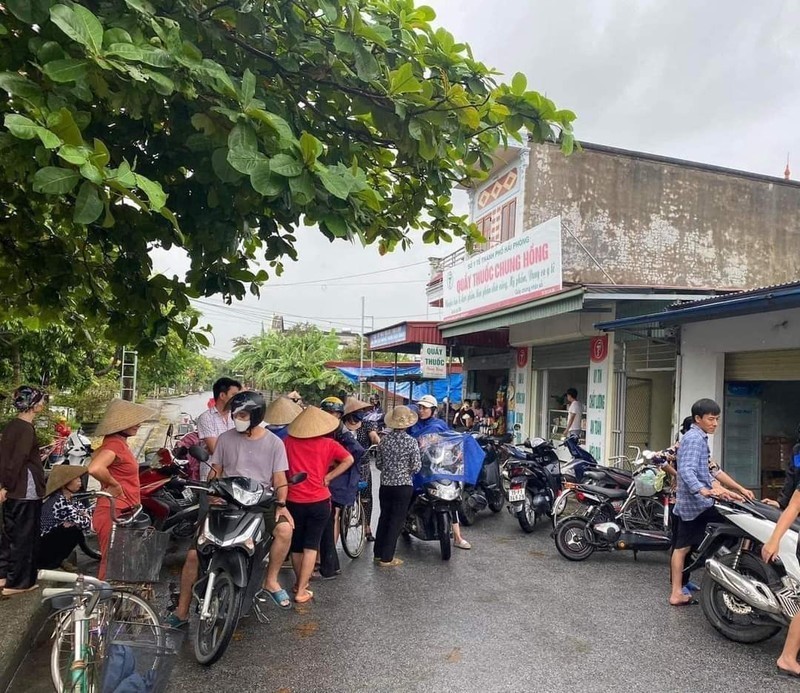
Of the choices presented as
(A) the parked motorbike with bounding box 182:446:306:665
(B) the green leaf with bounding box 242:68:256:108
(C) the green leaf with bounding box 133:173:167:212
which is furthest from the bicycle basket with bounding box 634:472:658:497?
(C) the green leaf with bounding box 133:173:167:212

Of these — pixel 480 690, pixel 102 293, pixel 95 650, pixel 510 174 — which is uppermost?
pixel 510 174

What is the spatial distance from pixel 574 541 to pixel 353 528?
226 cm

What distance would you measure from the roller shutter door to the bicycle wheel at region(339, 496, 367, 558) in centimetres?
546

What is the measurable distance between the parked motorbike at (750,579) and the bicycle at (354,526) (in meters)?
3.23

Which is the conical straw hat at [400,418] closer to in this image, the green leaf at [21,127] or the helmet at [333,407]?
the helmet at [333,407]

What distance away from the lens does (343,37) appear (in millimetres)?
3299

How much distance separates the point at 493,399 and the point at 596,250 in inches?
193

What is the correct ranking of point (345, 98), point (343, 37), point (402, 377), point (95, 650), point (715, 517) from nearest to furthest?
point (95, 650) → point (343, 37) → point (345, 98) → point (715, 517) → point (402, 377)

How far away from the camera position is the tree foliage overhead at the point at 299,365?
27.0m

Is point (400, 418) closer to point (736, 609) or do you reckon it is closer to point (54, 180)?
point (736, 609)

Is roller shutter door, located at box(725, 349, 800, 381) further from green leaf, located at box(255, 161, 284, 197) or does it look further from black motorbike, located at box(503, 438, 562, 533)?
green leaf, located at box(255, 161, 284, 197)

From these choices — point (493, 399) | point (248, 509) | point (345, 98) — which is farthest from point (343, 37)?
point (493, 399)

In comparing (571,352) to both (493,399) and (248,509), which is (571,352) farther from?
(248,509)

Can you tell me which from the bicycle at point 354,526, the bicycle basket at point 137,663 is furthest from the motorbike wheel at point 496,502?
the bicycle basket at point 137,663
